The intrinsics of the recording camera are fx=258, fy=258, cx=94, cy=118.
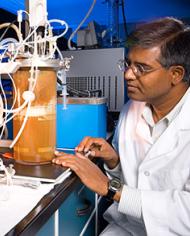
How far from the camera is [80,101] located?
1017mm

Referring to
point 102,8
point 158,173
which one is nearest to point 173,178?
point 158,173

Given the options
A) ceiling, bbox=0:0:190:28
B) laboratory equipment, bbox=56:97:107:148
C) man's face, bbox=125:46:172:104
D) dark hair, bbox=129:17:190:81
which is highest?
ceiling, bbox=0:0:190:28

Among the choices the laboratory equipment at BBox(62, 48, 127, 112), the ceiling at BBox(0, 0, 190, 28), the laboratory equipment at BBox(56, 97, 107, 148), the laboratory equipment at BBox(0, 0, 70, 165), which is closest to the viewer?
the laboratory equipment at BBox(0, 0, 70, 165)

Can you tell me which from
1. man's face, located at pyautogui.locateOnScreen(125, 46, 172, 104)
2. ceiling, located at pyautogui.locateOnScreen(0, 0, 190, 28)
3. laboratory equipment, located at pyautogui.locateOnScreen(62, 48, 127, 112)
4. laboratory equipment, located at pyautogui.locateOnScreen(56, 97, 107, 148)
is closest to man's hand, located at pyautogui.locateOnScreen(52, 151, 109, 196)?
laboratory equipment, located at pyautogui.locateOnScreen(56, 97, 107, 148)

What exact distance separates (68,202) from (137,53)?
55 cm

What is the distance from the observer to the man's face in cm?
89

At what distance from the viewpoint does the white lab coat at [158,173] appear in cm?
77

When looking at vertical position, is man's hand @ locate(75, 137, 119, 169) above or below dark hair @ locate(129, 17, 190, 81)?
below

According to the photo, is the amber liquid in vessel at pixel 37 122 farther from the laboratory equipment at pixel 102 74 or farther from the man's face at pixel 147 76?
the laboratory equipment at pixel 102 74

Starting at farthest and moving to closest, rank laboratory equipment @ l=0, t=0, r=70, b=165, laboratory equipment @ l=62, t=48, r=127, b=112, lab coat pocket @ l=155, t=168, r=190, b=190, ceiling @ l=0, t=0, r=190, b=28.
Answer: ceiling @ l=0, t=0, r=190, b=28, laboratory equipment @ l=62, t=48, r=127, b=112, lab coat pocket @ l=155, t=168, r=190, b=190, laboratory equipment @ l=0, t=0, r=70, b=165

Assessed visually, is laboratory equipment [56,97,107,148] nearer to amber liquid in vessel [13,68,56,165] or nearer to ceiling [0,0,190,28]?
amber liquid in vessel [13,68,56,165]

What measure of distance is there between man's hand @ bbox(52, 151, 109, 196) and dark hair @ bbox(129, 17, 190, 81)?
43 cm

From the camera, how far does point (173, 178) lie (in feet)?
2.87

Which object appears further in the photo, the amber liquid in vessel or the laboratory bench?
the amber liquid in vessel
